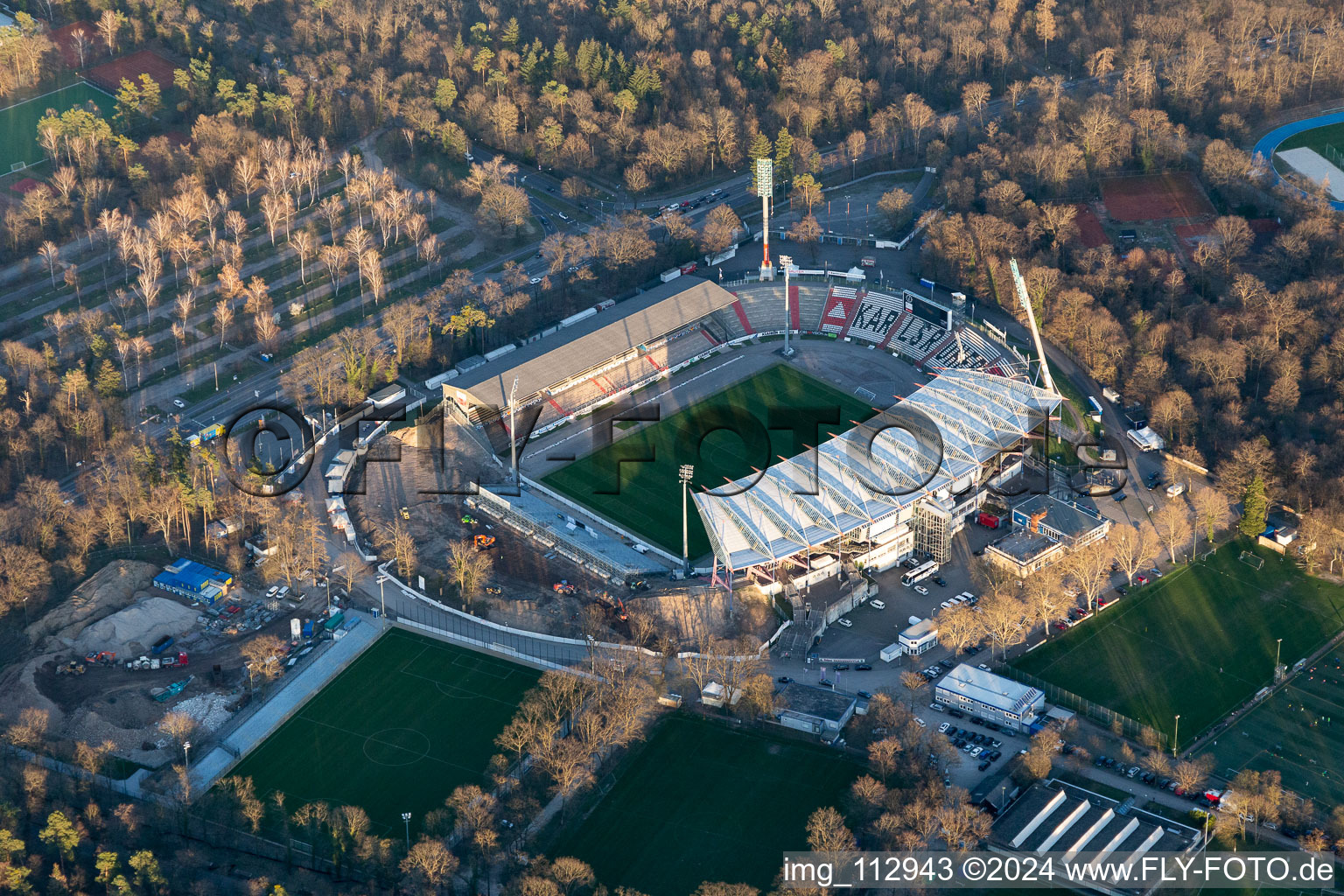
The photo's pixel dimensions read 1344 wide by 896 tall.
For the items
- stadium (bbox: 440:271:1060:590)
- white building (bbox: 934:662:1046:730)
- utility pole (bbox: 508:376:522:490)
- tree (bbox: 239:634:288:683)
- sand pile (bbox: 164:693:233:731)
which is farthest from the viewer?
utility pole (bbox: 508:376:522:490)

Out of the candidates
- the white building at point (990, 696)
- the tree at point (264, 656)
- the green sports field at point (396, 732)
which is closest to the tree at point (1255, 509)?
the white building at point (990, 696)

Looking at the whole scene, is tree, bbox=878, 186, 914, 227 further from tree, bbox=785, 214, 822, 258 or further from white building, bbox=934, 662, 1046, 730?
white building, bbox=934, 662, 1046, 730

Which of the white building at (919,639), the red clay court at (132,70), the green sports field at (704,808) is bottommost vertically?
the green sports field at (704,808)

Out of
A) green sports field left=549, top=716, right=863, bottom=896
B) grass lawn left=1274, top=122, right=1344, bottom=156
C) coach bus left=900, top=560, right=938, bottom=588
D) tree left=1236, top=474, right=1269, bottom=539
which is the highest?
grass lawn left=1274, top=122, right=1344, bottom=156

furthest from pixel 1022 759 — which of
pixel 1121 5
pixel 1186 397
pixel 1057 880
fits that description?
pixel 1121 5

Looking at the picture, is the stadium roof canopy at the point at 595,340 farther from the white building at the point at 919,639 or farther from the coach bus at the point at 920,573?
the white building at the point at 919,639

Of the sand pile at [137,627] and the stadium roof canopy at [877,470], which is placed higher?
the stadium roof canopy at [877,470]

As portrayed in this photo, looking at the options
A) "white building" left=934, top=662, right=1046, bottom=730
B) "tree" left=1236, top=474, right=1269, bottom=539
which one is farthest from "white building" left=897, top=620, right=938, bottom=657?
"tree" left=1236, top=474, right=1269, bottom=539
